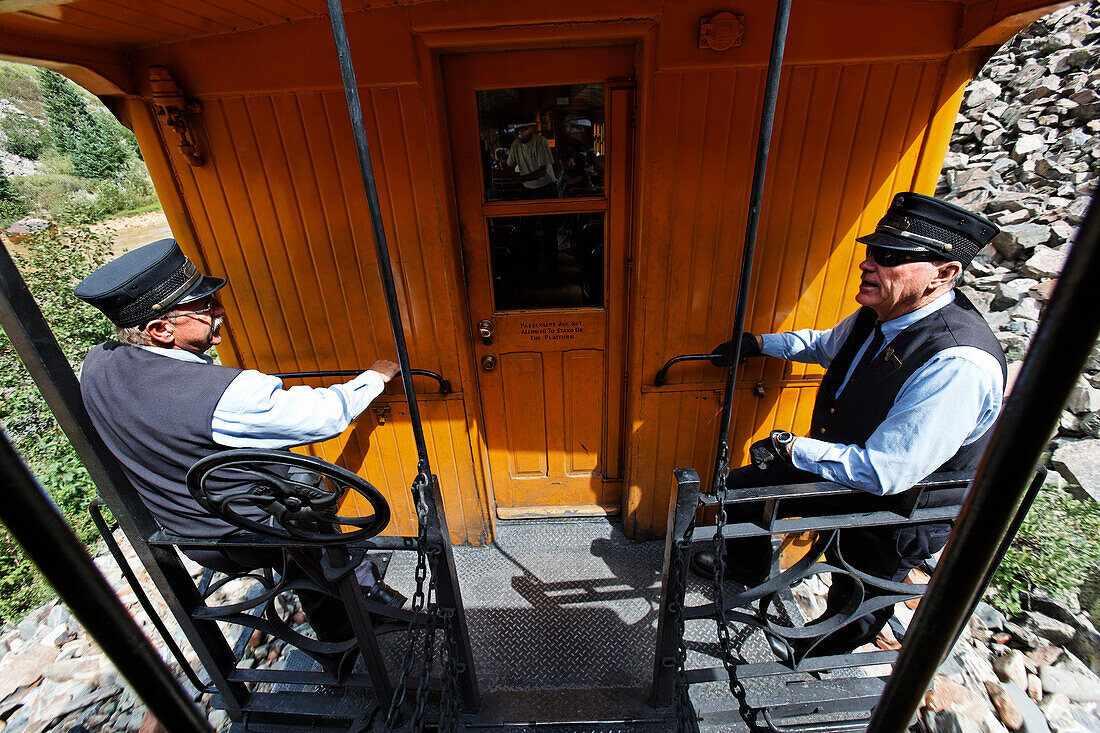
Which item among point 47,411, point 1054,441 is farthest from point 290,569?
point 1054,441

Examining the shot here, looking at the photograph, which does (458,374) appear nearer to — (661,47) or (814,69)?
(661,47)

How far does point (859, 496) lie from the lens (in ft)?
7.14

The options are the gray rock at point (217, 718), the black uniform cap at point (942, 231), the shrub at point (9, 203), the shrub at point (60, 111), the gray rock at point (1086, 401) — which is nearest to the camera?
the black uniform cap at point (942, 231)

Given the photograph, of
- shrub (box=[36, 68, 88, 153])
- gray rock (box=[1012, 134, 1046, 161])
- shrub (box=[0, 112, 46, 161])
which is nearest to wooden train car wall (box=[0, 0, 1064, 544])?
gray rock (box=[1012, 134, 1046, 161])

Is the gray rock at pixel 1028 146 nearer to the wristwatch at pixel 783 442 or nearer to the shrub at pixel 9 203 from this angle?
the wristwatch at pixel 783 442

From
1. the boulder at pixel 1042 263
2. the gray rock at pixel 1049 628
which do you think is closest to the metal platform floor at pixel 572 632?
the gray rock at pixel 1049 628

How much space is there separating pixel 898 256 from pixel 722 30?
128cm

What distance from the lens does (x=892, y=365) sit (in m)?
2.01

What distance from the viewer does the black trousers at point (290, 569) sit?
7.14 ft

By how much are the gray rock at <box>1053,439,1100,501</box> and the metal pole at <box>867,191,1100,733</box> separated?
4454 mm

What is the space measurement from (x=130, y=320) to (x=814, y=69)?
10.5 ft

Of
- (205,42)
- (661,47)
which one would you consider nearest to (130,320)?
(205,42)

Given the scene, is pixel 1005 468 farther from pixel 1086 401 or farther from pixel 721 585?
pixel 1086 401

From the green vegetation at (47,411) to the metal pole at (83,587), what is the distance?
8.51 feet
